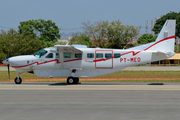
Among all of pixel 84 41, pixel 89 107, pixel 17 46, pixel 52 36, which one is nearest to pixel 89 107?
pixel 89 107

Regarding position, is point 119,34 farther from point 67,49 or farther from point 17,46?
point 67,49

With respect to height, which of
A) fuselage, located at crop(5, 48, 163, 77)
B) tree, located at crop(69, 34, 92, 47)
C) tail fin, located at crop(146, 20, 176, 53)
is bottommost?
fuselage, located at crop(5, 48, 163, 77)

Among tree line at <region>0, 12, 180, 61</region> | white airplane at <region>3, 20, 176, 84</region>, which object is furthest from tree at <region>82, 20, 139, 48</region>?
white airplane at <region>3, 20, 176, 84</region>

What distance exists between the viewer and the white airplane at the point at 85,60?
21.3m

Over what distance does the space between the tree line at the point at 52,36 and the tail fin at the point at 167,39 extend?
1852 centimetres

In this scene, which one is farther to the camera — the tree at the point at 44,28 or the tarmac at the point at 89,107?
the tree at the point at 44,28

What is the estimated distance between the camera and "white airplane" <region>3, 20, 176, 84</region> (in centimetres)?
2134

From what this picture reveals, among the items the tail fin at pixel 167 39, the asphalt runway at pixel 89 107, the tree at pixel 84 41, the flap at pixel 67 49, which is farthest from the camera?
the tree at pixel 84 41

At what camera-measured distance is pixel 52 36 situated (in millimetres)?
95125

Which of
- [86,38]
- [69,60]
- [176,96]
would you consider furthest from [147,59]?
[86,38]

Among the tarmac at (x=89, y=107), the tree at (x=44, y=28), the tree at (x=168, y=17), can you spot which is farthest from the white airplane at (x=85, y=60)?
the tree at (x=168, y=17)

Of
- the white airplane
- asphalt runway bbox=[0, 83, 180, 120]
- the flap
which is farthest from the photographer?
the white airplane

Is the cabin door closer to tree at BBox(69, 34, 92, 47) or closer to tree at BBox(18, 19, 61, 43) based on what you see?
tree at BBox(69, 34, 92, 47)

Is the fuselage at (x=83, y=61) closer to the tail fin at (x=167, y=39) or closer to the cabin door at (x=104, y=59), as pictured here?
the cabin door at (x=104, y=59)
